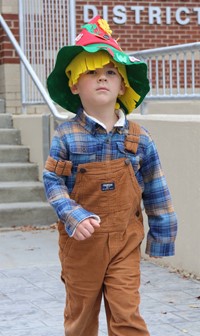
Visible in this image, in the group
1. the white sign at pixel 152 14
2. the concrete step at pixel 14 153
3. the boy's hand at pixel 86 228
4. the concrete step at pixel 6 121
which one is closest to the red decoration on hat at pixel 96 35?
the boy's hand at pixel 86 228

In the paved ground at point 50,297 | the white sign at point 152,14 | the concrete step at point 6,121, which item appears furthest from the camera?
the white sign at point 152,14

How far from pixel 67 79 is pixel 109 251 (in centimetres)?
90

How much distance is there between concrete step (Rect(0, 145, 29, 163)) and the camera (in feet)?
34.3

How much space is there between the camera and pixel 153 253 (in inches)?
160

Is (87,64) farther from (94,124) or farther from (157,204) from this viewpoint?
(157,204)

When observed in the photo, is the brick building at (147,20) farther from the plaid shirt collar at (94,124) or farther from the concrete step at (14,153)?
the plaid shirt collar at (94,124)

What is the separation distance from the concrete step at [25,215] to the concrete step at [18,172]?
0.70m

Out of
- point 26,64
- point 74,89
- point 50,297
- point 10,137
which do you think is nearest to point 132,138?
point 74,89

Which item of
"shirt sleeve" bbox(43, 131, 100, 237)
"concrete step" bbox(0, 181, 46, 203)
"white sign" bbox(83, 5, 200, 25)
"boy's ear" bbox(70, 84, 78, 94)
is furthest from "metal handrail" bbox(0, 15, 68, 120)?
"shirt sleeve" bbox(43, 131, 100, 237)

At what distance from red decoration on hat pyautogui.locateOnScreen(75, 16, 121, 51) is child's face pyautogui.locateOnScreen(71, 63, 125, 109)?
117mm

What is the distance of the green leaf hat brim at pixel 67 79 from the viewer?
3873mm

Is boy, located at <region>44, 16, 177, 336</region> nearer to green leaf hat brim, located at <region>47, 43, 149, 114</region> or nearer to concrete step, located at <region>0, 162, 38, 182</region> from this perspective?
green leaf hat brim, located at <region>47, 43, 149, 114</region>

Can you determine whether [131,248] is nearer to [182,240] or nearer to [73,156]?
[73,156]

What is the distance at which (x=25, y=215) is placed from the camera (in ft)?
30.8
